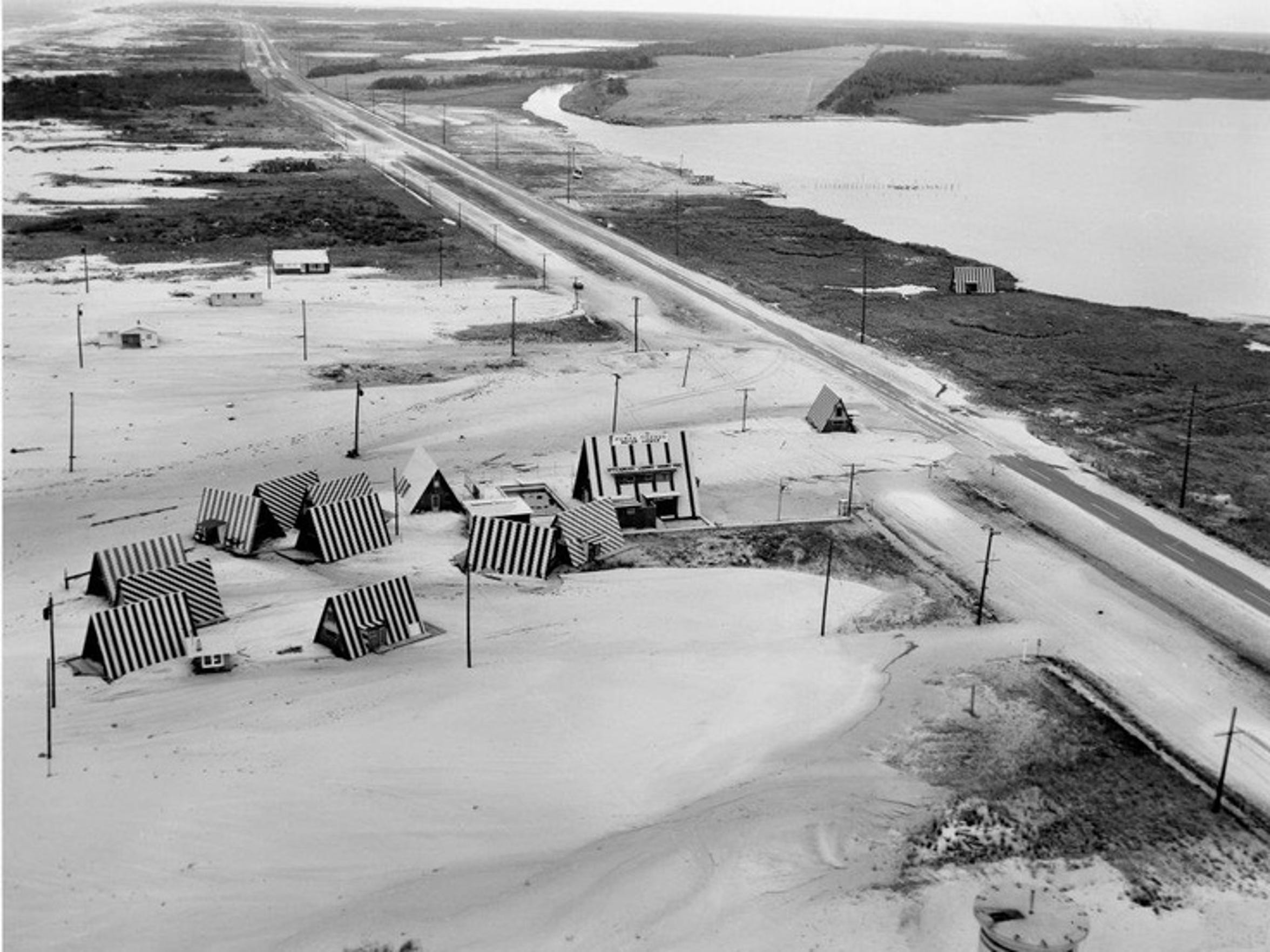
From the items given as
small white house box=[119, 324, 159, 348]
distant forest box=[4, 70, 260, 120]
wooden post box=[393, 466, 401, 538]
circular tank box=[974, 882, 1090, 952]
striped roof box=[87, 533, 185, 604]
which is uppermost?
distant forest box=[4, 70, 260, 120]

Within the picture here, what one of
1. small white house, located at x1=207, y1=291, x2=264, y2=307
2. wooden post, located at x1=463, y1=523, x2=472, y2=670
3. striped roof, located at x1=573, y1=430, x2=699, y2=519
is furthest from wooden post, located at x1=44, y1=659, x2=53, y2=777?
small white house, located at x1=207, y1=291, x2=264, y2=307

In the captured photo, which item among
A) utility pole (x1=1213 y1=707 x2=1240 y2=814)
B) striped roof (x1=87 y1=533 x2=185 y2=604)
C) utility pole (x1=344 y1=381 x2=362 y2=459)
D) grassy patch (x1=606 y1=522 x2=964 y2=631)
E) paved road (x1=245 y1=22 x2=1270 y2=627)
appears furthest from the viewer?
utility pole (x1=344 y1=381 x2=362 y2=459)

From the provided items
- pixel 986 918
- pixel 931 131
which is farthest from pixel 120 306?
pixel 931 131

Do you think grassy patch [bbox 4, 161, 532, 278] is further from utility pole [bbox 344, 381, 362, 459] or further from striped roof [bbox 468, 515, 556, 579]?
striped roof [bbox 468, 515, 556, 579]

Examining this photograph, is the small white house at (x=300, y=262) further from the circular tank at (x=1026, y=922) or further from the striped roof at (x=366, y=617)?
the circular tank at (x=1026, y=922)

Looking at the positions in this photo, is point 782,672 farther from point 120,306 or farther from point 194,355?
point 120,306

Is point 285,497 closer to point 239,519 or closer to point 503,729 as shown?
point 239,519

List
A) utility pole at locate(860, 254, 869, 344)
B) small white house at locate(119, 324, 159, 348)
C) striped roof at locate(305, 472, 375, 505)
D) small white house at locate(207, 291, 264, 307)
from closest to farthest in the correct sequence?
striped roof at locate(305, 472, 375, 505) → small white house at locate(119, 324, 159, 348) → small white house at locate(207, 291, 264, 307) → utility pole at locate(860, 254, 869, 344)

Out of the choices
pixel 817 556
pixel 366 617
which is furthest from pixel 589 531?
pixel 366 617
